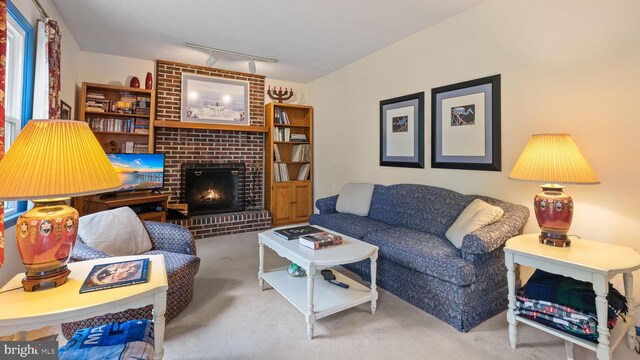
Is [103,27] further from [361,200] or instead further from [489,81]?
[489,81]

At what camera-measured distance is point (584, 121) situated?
6.81 ft

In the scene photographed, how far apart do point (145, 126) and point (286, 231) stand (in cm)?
280

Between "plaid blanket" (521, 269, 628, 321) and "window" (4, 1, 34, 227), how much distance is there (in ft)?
11.3

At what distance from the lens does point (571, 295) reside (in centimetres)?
169

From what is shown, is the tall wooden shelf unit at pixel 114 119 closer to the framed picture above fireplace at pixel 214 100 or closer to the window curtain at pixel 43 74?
the framed picture above fireplace at pixel 214 100

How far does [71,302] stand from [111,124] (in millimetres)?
3461

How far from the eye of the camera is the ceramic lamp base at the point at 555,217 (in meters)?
1.80

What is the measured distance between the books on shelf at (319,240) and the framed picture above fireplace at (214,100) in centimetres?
302

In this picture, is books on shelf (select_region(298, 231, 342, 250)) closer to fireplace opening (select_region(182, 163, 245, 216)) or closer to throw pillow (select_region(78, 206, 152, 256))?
throw pillow (select_region(78, 206, 152, 256))

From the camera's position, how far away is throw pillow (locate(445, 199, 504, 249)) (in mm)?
2154

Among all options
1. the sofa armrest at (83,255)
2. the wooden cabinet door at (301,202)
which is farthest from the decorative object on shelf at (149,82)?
the sofa armrest at (83,255)

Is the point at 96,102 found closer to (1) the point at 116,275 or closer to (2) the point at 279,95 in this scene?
(2) the point at 279,95

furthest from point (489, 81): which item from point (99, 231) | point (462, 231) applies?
point (99, 231)

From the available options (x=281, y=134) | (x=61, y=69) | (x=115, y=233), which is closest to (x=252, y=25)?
(x=61, y=69)
